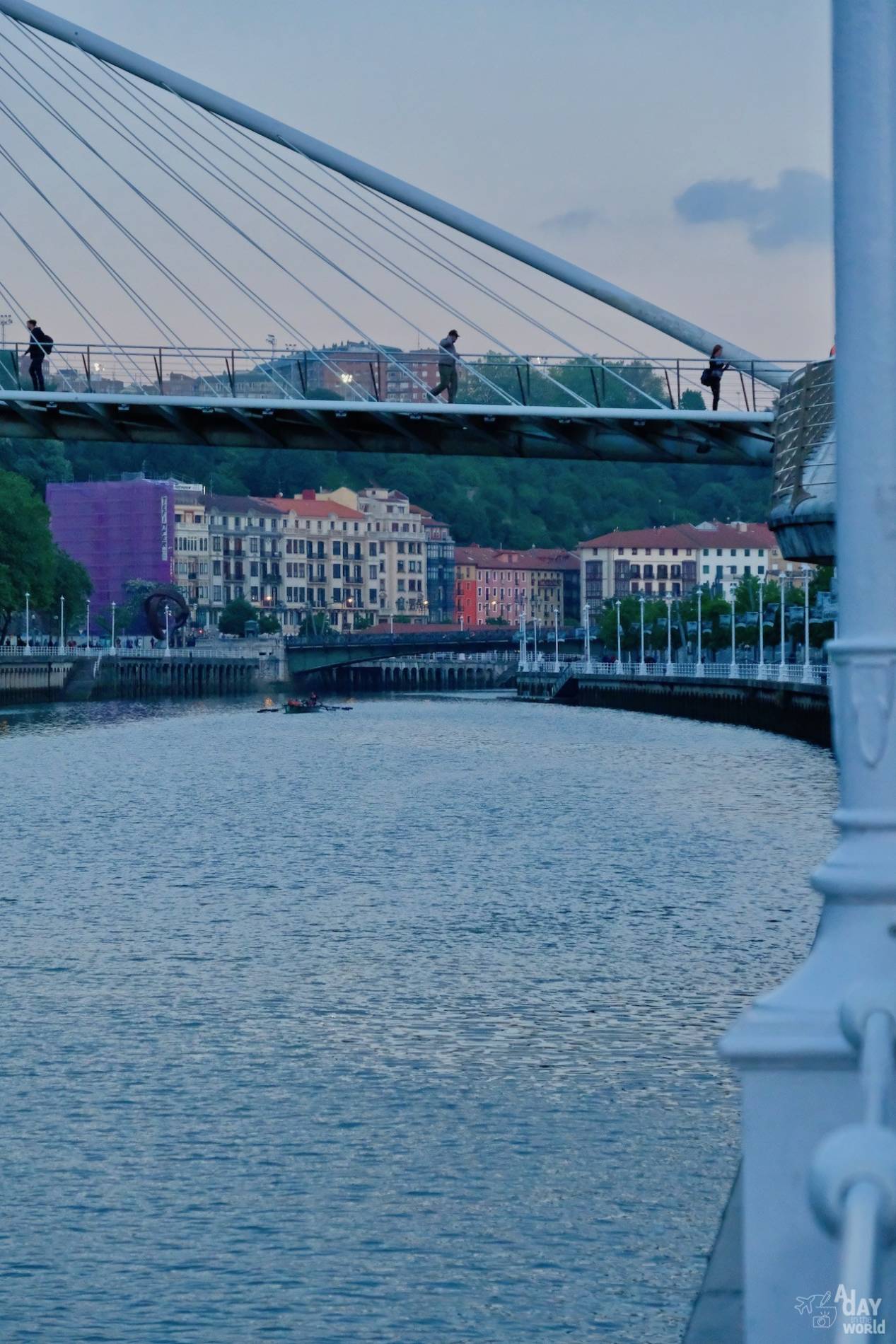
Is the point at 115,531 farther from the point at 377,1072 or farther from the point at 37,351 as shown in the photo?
the point at 377,1072

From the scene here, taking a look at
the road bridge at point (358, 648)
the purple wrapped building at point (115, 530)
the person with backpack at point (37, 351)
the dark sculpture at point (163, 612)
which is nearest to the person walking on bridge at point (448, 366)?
the person with backpack at point (37, 351)

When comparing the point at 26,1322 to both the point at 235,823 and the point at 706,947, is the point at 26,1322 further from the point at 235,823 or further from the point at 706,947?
the point at 235,823

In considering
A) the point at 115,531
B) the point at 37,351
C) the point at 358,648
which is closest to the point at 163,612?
the point at 115,531

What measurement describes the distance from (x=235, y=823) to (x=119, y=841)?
4.70 metres

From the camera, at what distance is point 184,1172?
13812mm

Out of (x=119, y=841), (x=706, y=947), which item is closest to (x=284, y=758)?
(x=119, y=841)

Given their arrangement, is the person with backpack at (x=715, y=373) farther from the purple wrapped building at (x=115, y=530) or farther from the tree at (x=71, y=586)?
the purple wrapped building at (x=115, y=530)

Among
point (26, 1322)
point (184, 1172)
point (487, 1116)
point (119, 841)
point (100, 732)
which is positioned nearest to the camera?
point (26, 1322)

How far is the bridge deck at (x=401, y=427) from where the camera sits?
31812 millimetres

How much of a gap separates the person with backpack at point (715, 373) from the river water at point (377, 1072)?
278 inches

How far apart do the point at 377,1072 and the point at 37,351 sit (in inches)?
750

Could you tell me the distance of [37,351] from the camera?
109 ft

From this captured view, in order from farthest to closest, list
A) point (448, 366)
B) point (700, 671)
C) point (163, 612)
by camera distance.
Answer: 1. point (163, 612)
2. point (700, 671)
3. point (448, 366)

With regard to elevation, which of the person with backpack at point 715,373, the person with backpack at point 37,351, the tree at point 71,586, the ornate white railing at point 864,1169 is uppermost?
the person with backpack at point 37,351
